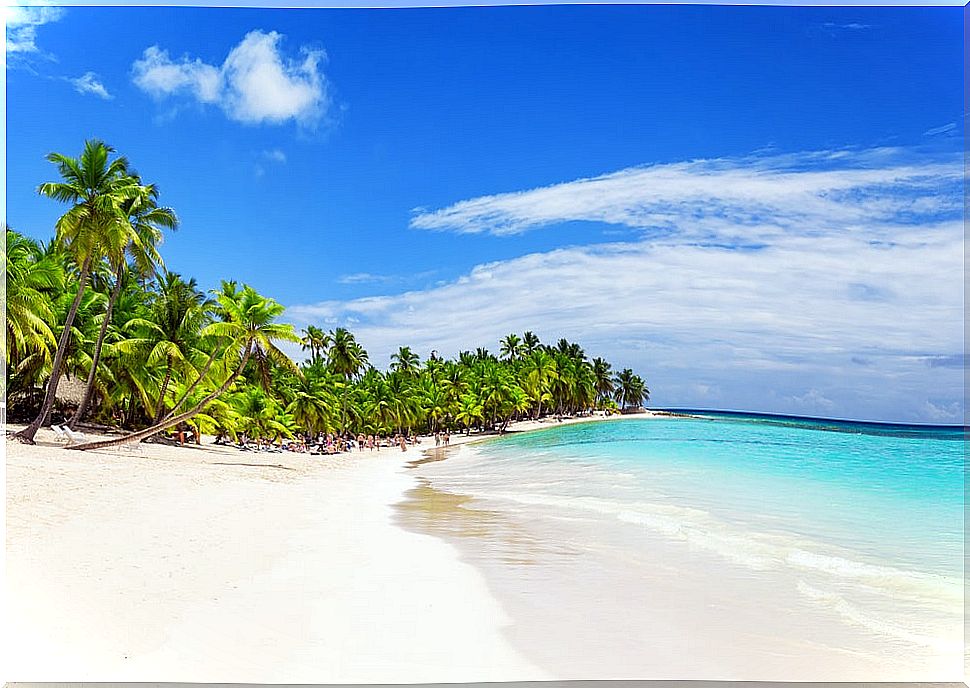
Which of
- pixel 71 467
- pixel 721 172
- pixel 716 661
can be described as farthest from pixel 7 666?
pixel 721 172

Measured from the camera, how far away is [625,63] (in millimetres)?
6992

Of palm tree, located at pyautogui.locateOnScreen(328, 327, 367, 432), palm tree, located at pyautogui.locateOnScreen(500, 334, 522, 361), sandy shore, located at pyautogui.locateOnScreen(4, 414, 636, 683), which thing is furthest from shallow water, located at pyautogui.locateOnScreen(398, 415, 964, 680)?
palm tree, located at pyautogui.locateOnScreen(328, 327, 367, 432)

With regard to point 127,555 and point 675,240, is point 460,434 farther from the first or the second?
point 127,555

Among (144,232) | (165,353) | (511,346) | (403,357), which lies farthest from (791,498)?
(165,353)

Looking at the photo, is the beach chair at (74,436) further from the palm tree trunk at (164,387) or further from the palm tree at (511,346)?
the palm tree at (511,346)

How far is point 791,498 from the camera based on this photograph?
9.58 metres

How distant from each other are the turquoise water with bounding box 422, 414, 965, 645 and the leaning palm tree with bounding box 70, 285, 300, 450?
2.62 meters

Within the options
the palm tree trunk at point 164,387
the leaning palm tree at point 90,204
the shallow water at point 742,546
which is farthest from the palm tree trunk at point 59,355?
the shallow water at point 742,546

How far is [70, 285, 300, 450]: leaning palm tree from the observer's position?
32.2 ft

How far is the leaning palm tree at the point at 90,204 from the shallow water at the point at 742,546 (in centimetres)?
423

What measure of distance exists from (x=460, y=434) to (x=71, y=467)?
18783 mm

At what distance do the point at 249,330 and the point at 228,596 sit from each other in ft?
22.5

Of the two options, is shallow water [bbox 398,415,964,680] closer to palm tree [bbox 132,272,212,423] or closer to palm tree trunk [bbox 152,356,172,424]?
palm tree [bbox 132,272,212,423]

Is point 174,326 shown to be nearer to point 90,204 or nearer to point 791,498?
point 90,204
